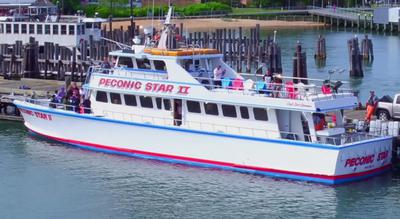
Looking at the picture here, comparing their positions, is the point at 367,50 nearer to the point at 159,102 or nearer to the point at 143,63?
the point at 143,63

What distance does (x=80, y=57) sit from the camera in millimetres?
58969

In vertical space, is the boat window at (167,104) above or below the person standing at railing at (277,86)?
below

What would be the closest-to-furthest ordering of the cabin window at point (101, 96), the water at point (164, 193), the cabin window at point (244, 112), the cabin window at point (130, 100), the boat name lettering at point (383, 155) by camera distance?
the water at point (164, 193) → the boat name lettering at point (383, 155) → the cabin window at point (244, 112) → the cabin window at point (130, 100) → the cabin window at point (101, 96)

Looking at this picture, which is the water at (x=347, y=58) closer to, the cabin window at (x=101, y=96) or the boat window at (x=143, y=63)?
the boat window at (x=143, y=63)

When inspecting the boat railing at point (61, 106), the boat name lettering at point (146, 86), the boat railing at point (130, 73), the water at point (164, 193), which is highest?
the boat railing at point (130, 73)

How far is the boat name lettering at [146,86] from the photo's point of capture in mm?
36000

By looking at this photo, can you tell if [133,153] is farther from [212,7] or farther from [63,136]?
[212,7]

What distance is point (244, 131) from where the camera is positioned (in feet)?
114

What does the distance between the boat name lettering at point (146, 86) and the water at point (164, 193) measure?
2.83 m

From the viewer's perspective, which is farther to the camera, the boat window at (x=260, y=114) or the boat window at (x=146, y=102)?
the boat window at (x=146, y=102)

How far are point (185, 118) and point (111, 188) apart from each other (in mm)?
4501

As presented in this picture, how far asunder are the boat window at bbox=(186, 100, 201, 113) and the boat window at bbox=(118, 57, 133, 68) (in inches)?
133

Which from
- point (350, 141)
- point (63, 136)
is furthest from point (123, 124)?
point (350, 141)

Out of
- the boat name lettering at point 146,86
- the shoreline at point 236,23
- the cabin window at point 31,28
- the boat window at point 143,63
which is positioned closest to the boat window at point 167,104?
the boat name lettering at point 146,86
